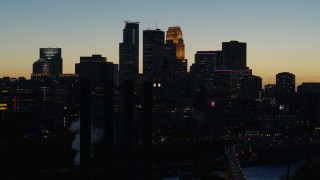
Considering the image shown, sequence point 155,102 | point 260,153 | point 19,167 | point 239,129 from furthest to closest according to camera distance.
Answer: point 155,102 < point 239,129 < point 260,153 < point 19,167

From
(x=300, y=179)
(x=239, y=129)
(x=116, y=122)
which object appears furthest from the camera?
(x=239, y=129)

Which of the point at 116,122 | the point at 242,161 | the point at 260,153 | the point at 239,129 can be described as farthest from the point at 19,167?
the point at 239,129

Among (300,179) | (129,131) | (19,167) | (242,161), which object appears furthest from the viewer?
(242,161)

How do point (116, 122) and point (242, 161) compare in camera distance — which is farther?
point (242, 161)

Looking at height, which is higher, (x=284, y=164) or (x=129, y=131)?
(x=129, y=131)

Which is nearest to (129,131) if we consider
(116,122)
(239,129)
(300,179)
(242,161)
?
(300,179)

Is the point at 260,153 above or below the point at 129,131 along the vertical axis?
below

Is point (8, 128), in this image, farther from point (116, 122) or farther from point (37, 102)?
point (37, 102)

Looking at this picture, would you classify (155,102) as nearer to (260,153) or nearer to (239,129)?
(239,129)

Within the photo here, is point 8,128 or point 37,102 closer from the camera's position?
point 8,128
